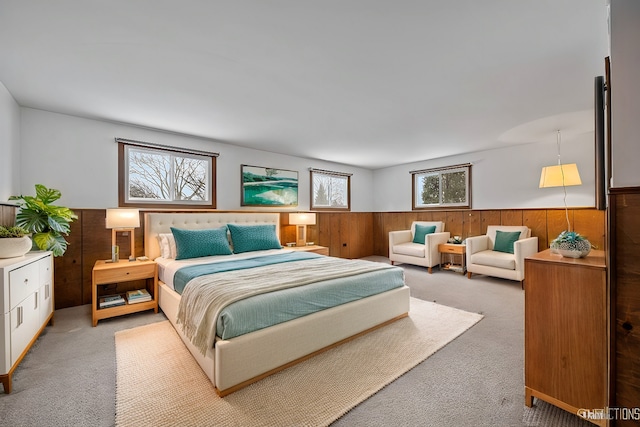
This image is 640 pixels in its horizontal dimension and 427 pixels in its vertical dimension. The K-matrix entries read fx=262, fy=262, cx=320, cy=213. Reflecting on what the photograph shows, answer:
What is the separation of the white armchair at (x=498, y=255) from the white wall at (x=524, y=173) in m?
0.58

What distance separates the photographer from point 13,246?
6.50ft

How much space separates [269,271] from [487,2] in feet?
8.24

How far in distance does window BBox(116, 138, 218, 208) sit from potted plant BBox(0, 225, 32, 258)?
1.49 meters

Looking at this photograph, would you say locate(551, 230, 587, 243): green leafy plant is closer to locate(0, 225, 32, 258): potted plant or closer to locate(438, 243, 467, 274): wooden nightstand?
locate(438, 243, 467, 274): wooden nightstand

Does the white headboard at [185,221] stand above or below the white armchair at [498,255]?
above

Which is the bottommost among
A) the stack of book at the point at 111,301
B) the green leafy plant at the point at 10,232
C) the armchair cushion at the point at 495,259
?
the stack of book at the point at 111,301

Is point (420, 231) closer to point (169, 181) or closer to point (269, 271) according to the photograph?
point (269, 271)

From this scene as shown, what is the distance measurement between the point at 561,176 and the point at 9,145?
6.54 meters

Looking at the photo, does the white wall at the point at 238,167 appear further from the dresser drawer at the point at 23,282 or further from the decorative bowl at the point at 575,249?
the decorative bowl at the point at 575,249

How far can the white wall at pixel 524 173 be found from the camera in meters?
4.09

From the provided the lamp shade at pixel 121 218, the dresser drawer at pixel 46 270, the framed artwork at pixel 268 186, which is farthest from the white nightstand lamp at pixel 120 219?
the framed artwork at pixel 268 186

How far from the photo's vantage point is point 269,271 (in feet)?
8.21

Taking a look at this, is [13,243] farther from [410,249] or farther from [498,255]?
[498,255]

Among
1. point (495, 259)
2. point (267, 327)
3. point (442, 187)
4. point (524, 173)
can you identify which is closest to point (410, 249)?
point (495, 259)
